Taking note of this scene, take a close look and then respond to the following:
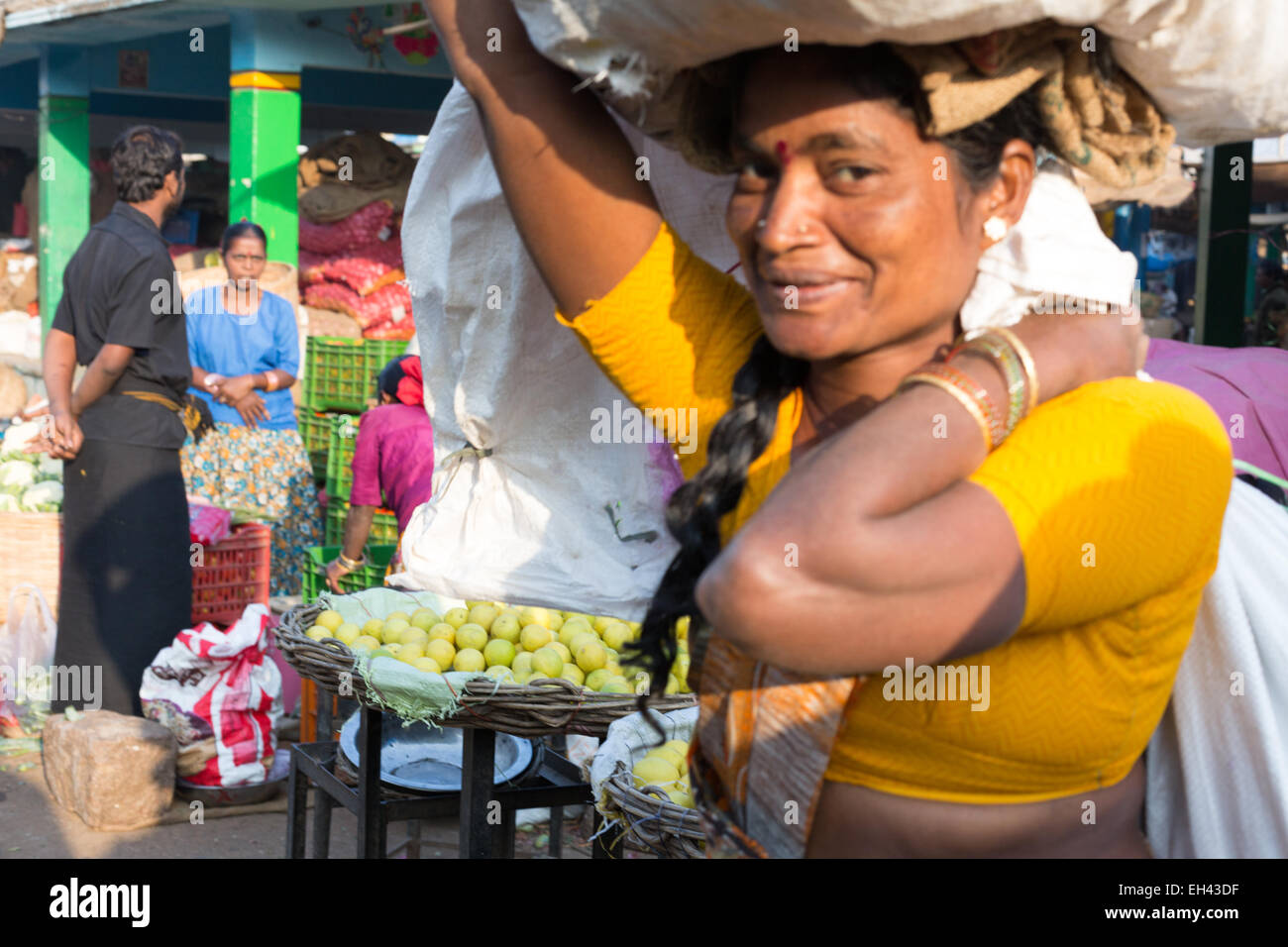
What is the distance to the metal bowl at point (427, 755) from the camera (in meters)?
3.47

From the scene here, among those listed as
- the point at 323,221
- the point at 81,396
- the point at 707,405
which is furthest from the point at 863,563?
the point at 323,221

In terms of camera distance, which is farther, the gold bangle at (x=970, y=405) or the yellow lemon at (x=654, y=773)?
the yellow lemon at (x=654, y=773)

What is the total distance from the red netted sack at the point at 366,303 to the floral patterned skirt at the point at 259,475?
231 centimetres

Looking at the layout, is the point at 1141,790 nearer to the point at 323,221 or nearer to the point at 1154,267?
the point at 323,221

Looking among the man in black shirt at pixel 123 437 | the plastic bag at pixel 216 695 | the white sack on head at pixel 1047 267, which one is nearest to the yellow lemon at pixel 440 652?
the plastic bag at pixel 216 695

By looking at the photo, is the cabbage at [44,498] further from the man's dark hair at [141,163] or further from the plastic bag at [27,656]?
the man's dark hair at [141,163]

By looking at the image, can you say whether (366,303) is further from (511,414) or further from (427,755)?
(511,414)

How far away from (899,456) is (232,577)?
4956 millimetres

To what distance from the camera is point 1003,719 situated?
47.7 inches

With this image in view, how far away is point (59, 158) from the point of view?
11297 millimetres

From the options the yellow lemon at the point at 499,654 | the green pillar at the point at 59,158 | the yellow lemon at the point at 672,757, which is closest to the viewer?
the yellow lemon at the point at 672,757

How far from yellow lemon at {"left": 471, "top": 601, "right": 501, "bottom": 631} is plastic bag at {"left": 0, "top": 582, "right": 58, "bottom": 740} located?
3121mm

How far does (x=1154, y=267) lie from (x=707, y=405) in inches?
462
